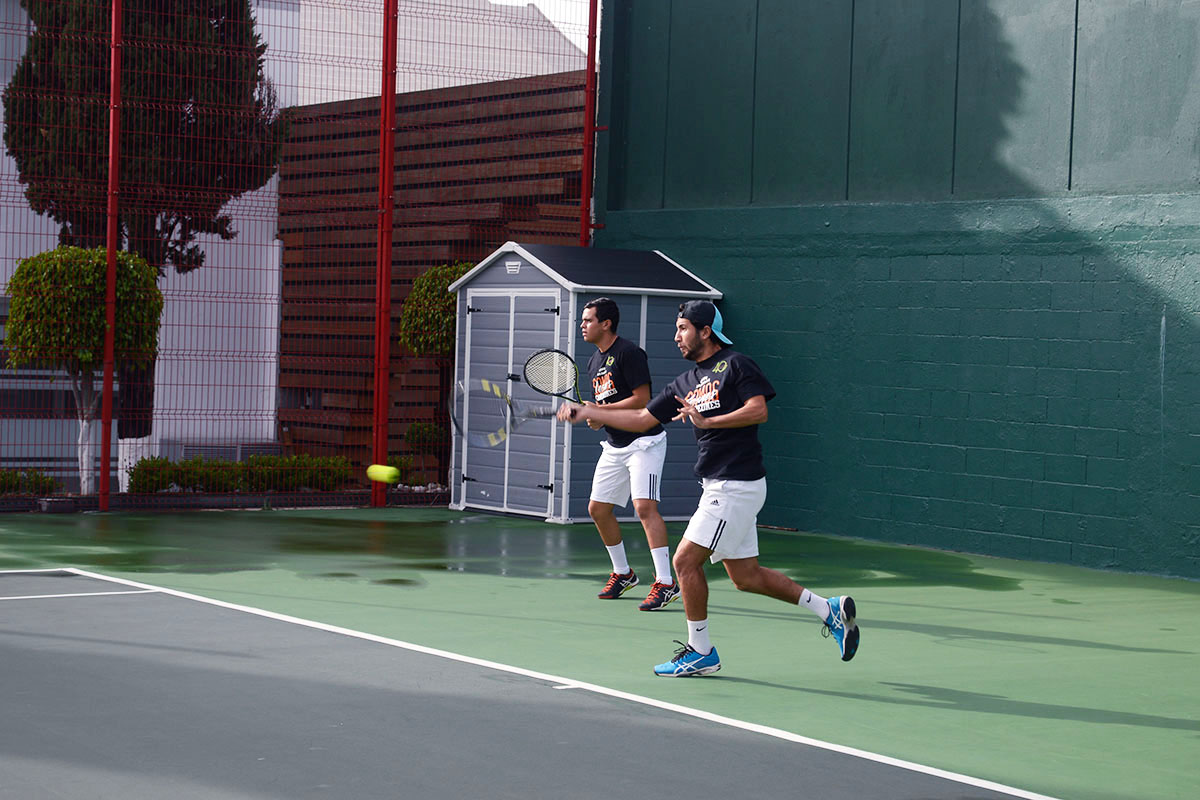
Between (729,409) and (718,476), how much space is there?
34 centimetres

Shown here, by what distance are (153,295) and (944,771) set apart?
35.4 feet

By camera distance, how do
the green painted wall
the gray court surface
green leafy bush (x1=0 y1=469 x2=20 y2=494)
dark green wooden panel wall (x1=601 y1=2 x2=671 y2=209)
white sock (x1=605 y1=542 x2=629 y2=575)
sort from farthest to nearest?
dark green wooden panel wall (x1=601 y1=2 x2=671 y2=209), green leafy bush (x1=0 y1=469 x2=20 y2=494), the green painted wall, white sock (x1=605 y1=542 x2=629 y2=575), the gray court surface

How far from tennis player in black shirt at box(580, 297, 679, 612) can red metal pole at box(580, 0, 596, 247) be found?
716cm

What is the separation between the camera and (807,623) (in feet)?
31.7

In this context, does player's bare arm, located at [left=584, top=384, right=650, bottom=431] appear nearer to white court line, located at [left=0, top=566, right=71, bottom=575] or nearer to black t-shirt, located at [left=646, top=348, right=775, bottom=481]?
black t-shirt, located at [left=646, top=348, right=775, bottom=481]

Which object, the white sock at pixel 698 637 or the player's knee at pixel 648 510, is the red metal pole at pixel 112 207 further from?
the white sock at pixel 698 637

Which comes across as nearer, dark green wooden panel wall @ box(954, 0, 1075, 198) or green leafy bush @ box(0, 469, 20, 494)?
dark green wooden panel wall @ box(954, 0, 1075, 198)

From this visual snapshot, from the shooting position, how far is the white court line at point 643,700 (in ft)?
19.5

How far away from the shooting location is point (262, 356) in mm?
15297

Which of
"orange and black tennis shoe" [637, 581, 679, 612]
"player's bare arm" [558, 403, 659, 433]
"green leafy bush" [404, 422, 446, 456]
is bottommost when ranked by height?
"orange and black tennis shoe" [637, 581, 679, 612]

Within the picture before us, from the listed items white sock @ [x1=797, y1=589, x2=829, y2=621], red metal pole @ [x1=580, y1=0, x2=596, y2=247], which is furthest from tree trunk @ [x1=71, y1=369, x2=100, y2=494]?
white sock @ [x1=797, y1=589, x2=829, y2=621]

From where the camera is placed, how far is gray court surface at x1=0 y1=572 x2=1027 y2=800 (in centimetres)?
566

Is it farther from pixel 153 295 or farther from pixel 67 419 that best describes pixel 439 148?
pixel 67 419

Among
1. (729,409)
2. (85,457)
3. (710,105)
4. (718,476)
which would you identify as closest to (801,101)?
(710,105)
